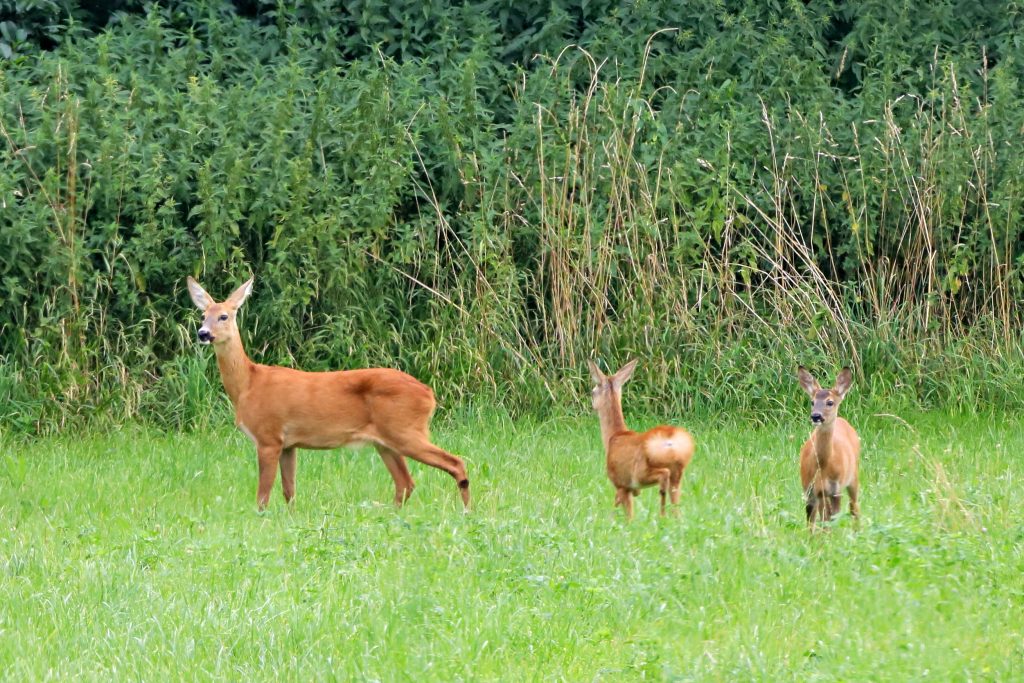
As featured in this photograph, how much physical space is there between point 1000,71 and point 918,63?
131 cm

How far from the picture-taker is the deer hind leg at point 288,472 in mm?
8352

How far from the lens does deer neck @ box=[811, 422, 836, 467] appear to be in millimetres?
6715

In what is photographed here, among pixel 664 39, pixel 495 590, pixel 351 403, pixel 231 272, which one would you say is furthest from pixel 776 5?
pixel 495 590

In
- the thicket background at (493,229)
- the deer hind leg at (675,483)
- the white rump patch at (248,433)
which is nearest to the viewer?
the deer hind leg at (675,483)

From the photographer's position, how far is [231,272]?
419 inches

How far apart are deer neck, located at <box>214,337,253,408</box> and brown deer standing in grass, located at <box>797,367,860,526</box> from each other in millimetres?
3170

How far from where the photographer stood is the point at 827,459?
6.71 metres

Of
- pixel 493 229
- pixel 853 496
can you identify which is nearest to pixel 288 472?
pixel 853 496

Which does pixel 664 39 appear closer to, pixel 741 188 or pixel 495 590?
pixel 741 188

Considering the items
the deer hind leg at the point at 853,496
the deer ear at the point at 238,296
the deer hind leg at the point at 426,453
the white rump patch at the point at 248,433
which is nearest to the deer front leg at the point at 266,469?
the white rump patch at the point at 248,433

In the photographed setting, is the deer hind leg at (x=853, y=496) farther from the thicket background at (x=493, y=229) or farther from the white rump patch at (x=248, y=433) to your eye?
the thicket background at (x=493, y=229)

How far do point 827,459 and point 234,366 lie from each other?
3.43 metres

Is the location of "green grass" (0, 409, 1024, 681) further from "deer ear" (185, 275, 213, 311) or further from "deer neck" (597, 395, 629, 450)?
"deer ear" (185, 275, 213, 311)

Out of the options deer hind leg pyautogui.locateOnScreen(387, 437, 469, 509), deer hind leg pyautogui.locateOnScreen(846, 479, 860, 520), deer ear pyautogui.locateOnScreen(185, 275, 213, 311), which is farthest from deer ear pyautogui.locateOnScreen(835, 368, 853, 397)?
deer ear pyautogui.locateOnScreen(185, 275, 213, 311)
